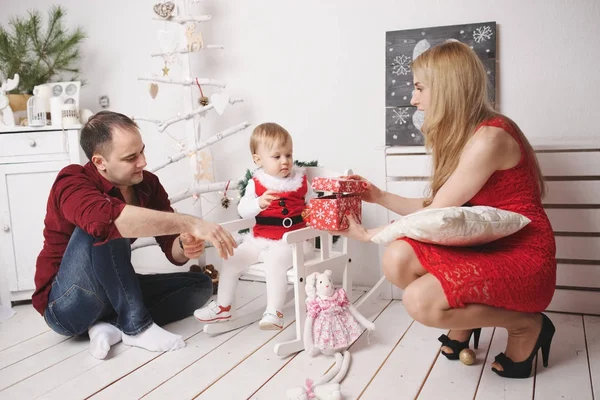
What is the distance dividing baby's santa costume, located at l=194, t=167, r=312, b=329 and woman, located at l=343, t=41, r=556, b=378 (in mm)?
433

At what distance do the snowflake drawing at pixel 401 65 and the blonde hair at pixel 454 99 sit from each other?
805 mm

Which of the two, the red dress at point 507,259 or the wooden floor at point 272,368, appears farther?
the wooden floor at point 272,368

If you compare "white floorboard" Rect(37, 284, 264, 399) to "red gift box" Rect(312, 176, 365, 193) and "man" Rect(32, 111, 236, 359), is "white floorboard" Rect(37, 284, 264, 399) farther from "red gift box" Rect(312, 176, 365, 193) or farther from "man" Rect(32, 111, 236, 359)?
Answer: "red gift box" Rect(312, 176, 365, 193)

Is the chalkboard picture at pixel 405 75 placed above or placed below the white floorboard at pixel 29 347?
above

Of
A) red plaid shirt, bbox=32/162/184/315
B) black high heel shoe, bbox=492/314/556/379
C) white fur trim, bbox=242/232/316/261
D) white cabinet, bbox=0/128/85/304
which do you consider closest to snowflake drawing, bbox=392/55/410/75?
white fur trim, bbox=242/232/316/261

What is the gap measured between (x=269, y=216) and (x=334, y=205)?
56cm

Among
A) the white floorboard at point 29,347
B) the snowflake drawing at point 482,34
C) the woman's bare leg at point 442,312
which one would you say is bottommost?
the white floorboard at point 29,347

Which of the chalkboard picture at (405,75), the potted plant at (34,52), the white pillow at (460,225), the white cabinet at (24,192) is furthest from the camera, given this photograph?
the potted plant at (34,52)

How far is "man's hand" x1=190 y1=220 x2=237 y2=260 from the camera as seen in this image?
179cm

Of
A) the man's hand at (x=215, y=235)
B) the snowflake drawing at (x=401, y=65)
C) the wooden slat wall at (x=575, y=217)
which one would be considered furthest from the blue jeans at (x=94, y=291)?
the wooden slat wall at (x=575, y=217)

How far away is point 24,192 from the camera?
8.80ft

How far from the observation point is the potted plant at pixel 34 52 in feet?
9.32

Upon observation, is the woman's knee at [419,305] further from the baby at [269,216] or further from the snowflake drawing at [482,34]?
the snowflake drawing at [482,34]

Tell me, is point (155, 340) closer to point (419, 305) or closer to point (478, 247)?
point (419, 305)
